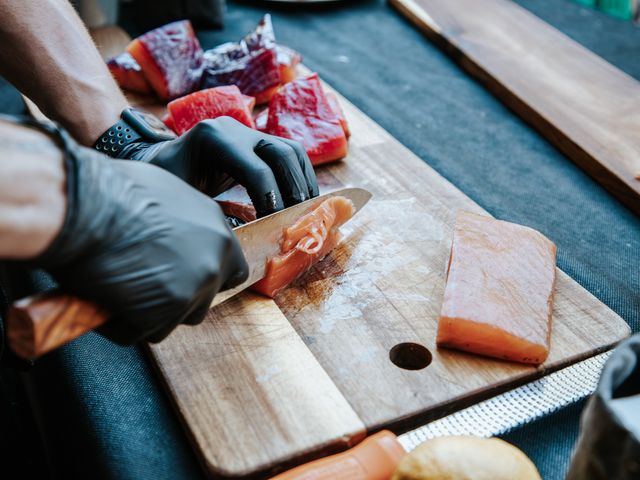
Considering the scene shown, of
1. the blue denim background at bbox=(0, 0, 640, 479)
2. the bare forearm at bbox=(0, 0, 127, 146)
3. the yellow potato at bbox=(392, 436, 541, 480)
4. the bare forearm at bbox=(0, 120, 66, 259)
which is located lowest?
the blue denim background at bbox=(0, 0, 640, 479)

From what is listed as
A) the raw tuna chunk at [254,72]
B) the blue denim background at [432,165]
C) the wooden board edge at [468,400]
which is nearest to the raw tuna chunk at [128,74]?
the raw tuna chunk at [254,72]

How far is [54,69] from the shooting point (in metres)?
2.04

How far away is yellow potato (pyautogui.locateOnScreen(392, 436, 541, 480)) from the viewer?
109 cm

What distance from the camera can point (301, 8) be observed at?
3.43m

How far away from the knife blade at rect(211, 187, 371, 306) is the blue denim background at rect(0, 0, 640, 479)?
0.34 meters

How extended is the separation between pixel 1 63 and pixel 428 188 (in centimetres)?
141

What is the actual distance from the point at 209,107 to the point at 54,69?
1.68ft

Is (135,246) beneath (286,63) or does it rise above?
above

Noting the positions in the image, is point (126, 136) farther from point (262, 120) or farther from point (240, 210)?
point (262, 120)

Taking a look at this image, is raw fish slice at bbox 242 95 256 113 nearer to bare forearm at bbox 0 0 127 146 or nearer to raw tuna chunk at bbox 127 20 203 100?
raw tuna chunk at bbox 127 20 203 100

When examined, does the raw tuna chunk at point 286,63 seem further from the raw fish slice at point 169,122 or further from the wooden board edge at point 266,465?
the wooden board edge at point 266,465

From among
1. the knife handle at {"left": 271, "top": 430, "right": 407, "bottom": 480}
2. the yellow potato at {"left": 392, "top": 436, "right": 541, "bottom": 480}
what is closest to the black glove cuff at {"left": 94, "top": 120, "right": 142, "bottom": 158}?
the knife handle at {"left": 271, "top": 430, "right": 407, "bottom": 480}

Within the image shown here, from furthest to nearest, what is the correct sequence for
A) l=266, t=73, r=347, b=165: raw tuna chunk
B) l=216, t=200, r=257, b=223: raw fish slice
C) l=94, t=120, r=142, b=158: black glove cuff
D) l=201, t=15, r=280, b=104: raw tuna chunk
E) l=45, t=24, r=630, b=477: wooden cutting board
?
1. l=201, t=15, r=280, b=104: raw tuna chunk
2. l=266, t=73, r=347, b=165: raw tuna chunk
3. l=94, t=120, r=142, b=158: black glove cuff
4. l=216, t=200, r=257, b=223: raw fish slice
5. l=45, t=24, r=630, b=477: wooden cutting board

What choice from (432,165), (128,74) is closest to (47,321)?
(432,165)
